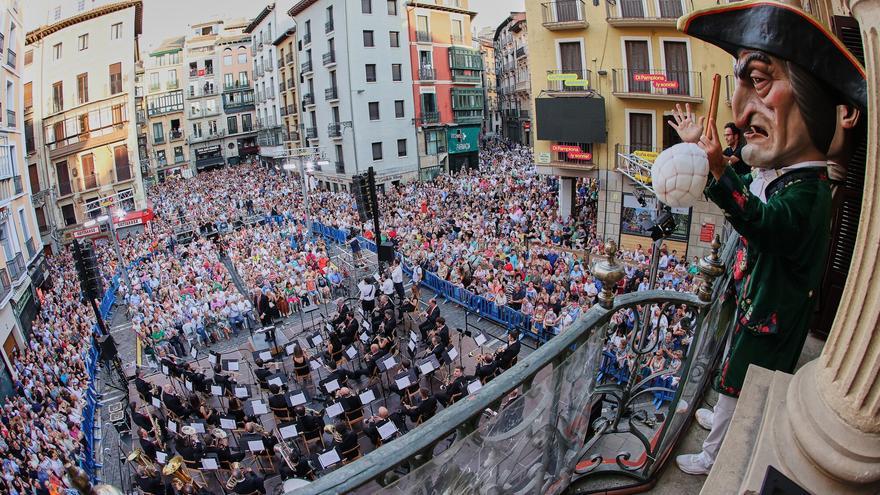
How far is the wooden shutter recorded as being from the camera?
11.0 ft

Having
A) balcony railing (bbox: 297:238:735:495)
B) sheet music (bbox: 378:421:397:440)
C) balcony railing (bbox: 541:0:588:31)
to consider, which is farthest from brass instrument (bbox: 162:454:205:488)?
balcony railing (bbox: 541:0:588:31)

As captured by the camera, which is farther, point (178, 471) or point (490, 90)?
point (490, 90)

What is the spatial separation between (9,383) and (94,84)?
29.2 meters

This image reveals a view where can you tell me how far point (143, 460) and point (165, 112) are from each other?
208 feet

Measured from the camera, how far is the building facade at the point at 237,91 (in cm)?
6712

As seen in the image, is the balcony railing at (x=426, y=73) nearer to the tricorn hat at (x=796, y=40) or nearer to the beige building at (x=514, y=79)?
the beige building at (x=514, y=79)

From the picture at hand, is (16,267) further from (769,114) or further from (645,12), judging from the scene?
(645,12)

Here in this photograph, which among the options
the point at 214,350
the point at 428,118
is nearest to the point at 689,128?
the point at 214,350

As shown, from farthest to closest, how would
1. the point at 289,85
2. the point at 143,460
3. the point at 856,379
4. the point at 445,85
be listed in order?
1. the point at 289,85
2. the point at 445,85
3. the point at 143,460
4. the point at 856,379

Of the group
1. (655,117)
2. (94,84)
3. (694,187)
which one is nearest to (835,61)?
(694,187)

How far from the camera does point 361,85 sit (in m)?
39.2

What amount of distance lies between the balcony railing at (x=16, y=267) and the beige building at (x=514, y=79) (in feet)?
154

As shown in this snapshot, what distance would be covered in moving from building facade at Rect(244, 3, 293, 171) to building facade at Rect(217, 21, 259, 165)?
6699 mm

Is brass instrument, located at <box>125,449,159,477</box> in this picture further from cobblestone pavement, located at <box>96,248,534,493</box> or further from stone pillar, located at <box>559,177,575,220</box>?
stone pillar, located at <box>559,177,575,220</box>
